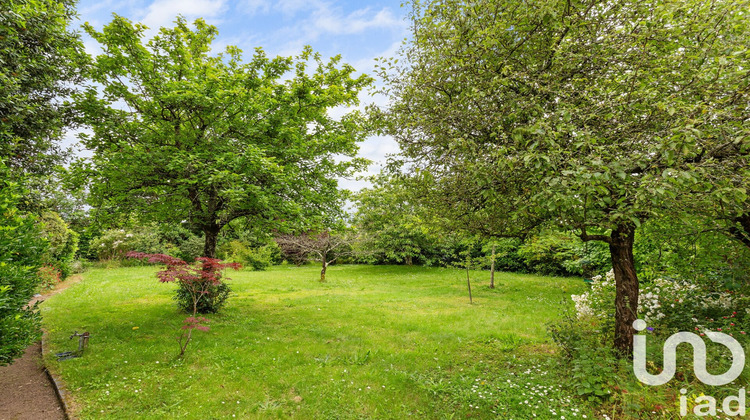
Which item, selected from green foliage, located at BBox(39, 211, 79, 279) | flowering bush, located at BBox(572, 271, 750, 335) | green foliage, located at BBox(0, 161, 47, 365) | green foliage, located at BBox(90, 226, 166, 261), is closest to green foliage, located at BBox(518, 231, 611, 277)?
flowering bush, located at BBox(572, 271, 750, 335)

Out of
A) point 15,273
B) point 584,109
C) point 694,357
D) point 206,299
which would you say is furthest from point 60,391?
point 694,357

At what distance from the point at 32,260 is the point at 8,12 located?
4684 millimetres

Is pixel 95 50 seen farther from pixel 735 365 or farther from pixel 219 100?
pixel 735 365

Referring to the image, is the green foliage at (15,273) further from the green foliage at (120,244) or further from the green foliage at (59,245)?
the green foliage at (120,244)

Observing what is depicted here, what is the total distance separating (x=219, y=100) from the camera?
25.5ft

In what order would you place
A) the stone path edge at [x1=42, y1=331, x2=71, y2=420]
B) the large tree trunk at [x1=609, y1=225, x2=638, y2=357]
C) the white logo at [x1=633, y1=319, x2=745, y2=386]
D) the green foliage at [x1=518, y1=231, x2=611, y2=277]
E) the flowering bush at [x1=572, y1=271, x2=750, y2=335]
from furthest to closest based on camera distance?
the green foliage at [x1=518, y1=231, x2=611, y2=277] < the flowering bush at [x1=572, y1=271, x2=750, y2=335] < the large tree trunk at [x1=609, y1=225, x2=638, y2=357] < the stone path edge at [x1=42, y1=331, x2=71, y2=420] < the white logo at [x1=633, y1=319, x2=745, y2=386]

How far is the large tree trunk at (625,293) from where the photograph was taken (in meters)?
5.02

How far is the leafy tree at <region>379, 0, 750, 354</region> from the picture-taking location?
10.8 feet

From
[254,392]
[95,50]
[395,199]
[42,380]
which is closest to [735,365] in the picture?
[395,199]

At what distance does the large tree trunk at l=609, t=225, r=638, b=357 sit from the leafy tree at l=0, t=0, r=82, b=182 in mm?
11095

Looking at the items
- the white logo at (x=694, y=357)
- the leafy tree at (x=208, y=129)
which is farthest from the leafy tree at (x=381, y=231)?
the white logo at (x=694, y=357)

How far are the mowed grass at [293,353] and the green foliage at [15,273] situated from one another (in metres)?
1.31

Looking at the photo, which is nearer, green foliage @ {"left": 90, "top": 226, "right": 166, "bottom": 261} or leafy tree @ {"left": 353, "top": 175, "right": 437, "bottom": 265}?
leafy tree @ {"left": 353, "top": 175, "right": 437, "bottom": 265}

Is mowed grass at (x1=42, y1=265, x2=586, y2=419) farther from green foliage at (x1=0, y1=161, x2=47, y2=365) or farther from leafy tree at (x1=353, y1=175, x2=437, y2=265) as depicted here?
leafy tree at (x1=353, y1=175, x2=437, y2=265)
